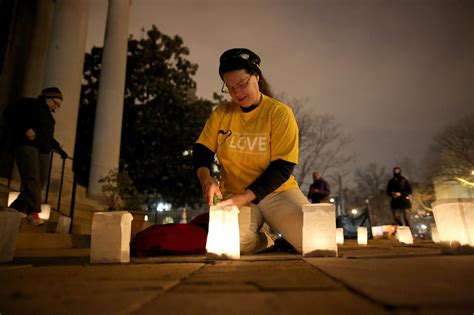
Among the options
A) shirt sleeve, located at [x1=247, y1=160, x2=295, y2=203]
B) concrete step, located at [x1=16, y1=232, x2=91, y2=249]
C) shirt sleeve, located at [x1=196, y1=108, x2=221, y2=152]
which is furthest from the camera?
concrete step, located at [x1=16, y1=232, x2=91, y2=249]

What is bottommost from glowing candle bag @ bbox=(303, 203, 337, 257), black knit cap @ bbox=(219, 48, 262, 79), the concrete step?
the concrete step

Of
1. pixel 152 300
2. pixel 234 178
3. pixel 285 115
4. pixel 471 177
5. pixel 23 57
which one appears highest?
pixel 23 57

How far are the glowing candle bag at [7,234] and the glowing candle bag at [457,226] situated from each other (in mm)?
3201

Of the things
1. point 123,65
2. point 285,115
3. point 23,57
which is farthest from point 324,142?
point 285,115

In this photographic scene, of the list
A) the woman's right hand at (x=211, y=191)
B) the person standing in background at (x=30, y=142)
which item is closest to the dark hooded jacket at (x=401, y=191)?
the woman's right hand at (x=211, y=191)

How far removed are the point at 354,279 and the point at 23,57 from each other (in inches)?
477

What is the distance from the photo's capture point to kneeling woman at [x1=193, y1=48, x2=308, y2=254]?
9.98ft

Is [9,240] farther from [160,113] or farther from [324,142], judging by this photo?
[324,142]

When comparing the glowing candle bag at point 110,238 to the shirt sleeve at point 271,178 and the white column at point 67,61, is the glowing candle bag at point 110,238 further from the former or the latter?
the white column at point 67,61

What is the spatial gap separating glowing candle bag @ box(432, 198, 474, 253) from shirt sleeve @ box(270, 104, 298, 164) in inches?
49.8

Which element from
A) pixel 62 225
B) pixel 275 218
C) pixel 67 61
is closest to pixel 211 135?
pixel 275 218

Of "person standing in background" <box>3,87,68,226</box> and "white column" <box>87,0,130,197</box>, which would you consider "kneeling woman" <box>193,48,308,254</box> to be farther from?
"white column" <box>87,0,130,197</box>

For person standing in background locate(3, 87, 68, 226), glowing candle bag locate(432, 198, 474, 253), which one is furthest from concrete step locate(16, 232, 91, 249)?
glowing candle bag locate(432, 198, 474, 253)

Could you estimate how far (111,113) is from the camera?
11.2 m
